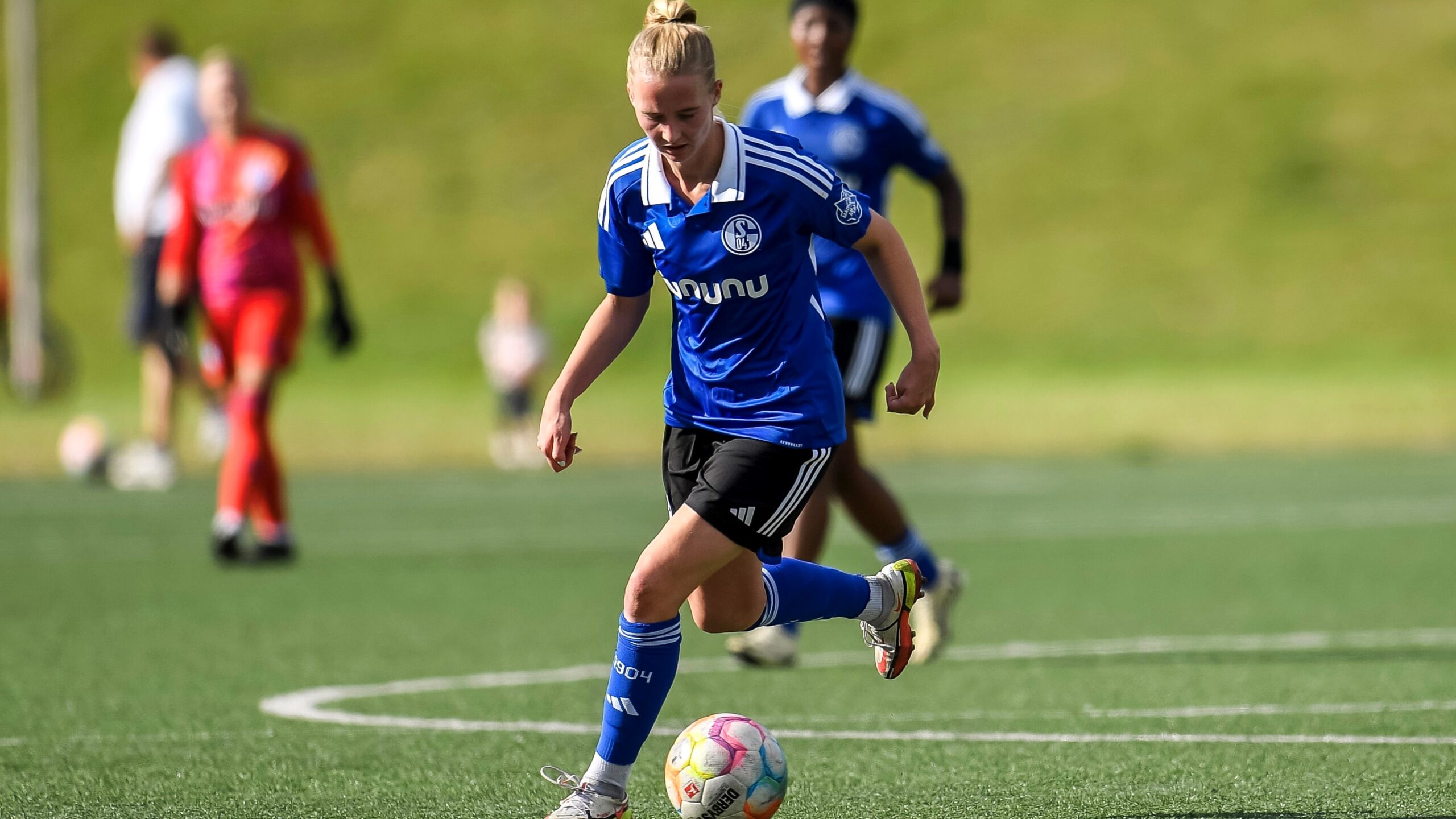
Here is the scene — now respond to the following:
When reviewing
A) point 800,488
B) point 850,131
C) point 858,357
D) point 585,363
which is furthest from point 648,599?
point 850,131

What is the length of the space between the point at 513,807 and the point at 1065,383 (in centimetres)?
3216

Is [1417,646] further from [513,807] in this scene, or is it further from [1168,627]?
[513,807]

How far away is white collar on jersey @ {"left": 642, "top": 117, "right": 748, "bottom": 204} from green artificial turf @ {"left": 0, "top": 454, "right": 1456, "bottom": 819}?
1.39 meters

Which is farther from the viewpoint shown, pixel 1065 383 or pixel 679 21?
pixel 1065 383

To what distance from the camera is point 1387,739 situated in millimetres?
5109

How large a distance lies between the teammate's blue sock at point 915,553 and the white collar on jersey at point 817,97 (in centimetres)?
158

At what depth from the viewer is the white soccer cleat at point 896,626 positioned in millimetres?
4965

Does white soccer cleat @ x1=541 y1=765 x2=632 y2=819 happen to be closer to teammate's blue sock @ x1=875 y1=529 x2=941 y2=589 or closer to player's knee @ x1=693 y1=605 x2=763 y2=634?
player's knee @ x1=693 y1=605 x2=763 y2=634

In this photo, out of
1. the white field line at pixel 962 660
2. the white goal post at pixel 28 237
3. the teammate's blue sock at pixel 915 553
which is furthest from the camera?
the white goal post at pixel 28 237

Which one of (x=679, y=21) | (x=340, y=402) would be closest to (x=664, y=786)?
(x=679, y=21)

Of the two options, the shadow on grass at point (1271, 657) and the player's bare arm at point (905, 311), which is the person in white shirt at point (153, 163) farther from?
the player's bare arm at point (905, 311)

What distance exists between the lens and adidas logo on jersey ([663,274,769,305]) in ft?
14.4

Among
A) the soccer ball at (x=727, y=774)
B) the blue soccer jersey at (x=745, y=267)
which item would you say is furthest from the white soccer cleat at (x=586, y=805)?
the blue soccer jersey at (x=745, y=267)

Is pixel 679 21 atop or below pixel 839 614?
atop
